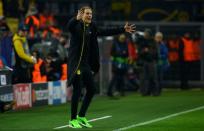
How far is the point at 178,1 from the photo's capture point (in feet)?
97.2

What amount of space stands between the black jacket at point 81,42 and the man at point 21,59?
20.2ft

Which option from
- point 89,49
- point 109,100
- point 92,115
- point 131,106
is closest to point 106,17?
point 109,100

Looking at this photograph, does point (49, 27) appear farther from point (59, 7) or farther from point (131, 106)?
point (131, 106)

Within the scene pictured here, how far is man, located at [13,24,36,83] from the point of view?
68.9 feet

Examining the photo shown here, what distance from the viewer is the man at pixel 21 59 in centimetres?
2100

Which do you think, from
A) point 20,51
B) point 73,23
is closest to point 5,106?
point 20,51

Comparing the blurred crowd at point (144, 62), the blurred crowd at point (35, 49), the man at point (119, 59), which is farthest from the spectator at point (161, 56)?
the blurred crowd at point (35, 49)

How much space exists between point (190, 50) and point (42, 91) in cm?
876

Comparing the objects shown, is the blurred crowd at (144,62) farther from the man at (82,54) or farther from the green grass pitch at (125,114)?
the man at (82,54)

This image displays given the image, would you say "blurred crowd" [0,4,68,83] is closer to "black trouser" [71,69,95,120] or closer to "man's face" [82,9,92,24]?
"black trouser" [71,69,95,120]

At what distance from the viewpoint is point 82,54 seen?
48.7 ft

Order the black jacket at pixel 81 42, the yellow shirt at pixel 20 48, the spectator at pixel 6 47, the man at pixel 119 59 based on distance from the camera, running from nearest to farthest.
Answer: the black jacket at pixel 81 42 < the yellow shirt at pixel 20 48 < the spectator at pixel 6 47 < the man at pixel 119 59

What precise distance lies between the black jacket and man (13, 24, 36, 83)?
617 centimetres

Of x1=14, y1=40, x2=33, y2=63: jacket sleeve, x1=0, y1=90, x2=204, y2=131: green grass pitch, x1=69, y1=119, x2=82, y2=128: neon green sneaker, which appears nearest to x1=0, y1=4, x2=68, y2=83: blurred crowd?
x1=14, y1=40, x2=33, y2=63: jacket sleeve
